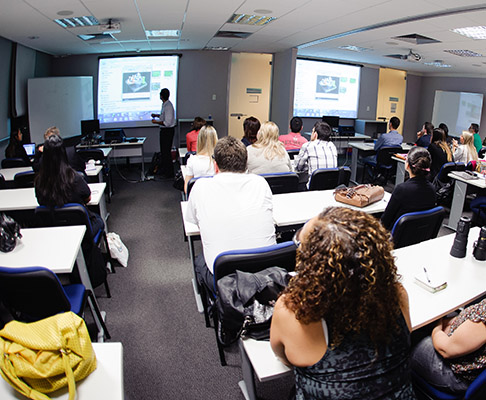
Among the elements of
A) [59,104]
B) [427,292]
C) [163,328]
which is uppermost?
[59,104]

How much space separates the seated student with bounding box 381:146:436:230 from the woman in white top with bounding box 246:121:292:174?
1423 mm

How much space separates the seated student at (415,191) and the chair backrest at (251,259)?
1331 mm

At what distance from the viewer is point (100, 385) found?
135 cm

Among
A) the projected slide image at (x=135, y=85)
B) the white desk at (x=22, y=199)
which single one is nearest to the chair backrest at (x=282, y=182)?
the white desk at (x=22, y=199)

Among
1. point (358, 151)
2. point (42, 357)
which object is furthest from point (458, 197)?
point (42, 357)

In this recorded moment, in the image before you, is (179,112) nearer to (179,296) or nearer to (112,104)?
(112,104)

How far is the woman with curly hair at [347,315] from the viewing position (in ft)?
3.68

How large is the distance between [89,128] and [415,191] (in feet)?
19.9

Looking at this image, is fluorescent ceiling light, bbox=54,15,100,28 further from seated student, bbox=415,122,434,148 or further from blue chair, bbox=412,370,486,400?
seated student, bbox=415,122,434,148

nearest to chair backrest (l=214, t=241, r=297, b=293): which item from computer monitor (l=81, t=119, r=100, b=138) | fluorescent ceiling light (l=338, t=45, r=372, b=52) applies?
computer monitor (l=81, t=119, r=100, b=138)

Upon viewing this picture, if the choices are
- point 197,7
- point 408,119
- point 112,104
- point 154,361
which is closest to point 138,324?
point 154,361

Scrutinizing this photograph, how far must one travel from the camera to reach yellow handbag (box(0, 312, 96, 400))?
1.24 meters

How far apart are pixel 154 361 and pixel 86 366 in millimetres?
1156

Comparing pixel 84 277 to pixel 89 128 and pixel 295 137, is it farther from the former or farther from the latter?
pixel 89 128
